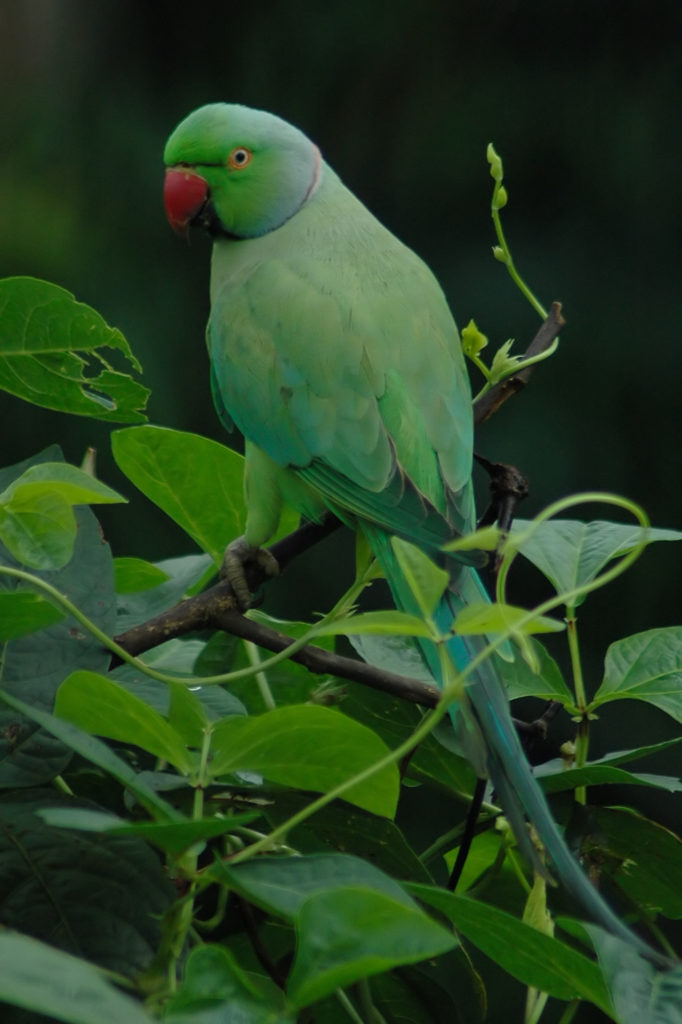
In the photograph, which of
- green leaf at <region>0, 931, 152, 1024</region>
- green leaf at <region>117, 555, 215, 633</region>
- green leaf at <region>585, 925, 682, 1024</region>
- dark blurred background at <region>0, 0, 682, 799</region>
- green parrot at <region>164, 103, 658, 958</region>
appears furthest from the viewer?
dark blurred background at <region>0, 0, 682, 799</region>

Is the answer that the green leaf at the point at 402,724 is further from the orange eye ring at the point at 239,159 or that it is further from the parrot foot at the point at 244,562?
the orange eye ring at the point at 239,159

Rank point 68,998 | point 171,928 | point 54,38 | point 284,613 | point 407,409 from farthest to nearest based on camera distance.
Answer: point 54,38 → point 284,613 → point 407,409 → point 171,928 → point 68,998

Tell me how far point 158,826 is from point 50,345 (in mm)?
271

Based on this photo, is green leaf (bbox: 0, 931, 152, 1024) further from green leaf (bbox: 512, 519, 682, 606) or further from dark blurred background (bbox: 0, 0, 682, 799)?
dark blurred background (bbox: 0, 0, 682, 799)

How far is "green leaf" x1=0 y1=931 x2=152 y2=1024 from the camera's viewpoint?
24 centimetres

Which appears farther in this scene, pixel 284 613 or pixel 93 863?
pixel 284 613

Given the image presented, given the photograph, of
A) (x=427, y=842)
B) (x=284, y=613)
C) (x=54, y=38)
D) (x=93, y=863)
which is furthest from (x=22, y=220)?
(x=93, y=863)

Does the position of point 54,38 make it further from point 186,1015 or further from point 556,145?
point 186,1015

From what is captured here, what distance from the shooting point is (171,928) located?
36 cm

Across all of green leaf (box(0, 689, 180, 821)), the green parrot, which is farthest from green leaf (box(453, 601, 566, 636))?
the green parrot

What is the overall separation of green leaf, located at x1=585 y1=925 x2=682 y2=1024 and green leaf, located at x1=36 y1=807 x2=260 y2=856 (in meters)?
0.11

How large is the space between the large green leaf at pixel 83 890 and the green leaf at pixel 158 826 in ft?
0.15

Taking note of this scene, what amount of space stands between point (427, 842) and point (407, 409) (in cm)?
109

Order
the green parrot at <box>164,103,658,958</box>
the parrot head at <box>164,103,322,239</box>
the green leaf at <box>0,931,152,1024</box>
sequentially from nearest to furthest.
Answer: the green leaf at <box>0,931,152,1024</box> → the green parrot at <box>164,103,658,958</box> → the parrot head at <box>164,103,322,239</box>
